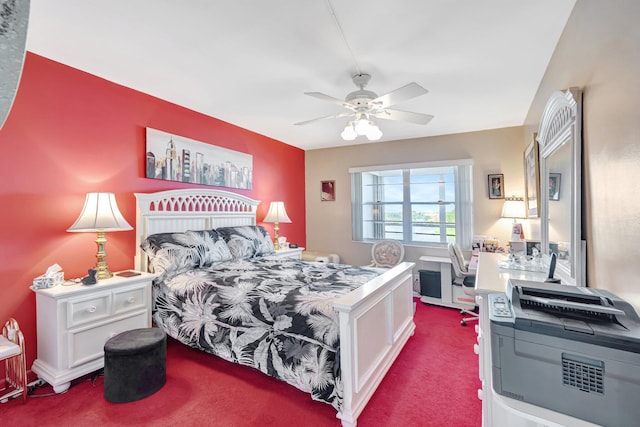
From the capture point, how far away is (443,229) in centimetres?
462

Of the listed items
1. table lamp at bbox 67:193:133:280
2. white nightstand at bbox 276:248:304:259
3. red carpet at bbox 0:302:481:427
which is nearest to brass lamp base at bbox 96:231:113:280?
table lamp at bbox 67:193:133:280

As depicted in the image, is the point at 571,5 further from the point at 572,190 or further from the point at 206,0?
the point at 206,0

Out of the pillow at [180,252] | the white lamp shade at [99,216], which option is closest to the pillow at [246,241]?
the pillow at [180,252]

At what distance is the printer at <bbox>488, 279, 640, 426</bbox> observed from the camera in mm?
814

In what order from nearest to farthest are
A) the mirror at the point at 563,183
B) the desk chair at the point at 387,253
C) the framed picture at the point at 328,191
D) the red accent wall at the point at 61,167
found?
the mirror at the point at 563,183
the red accent wall at the point at 61,167
the desk chair at the point at 387,253
the framed picture at the point at 328,191

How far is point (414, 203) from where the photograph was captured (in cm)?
483

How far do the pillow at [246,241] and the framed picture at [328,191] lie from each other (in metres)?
1.90

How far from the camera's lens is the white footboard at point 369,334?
1.77 m

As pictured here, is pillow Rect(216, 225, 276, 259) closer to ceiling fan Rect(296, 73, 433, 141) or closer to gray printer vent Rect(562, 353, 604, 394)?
ceiling fan Rect(296, 73, 433, 141)

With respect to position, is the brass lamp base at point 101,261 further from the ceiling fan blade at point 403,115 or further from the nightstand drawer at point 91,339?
the ceiling fan blade at point 403,115

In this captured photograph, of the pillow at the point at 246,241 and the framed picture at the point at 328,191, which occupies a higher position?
the framed picture at the point at 328,191

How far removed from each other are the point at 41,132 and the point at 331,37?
2367 millimetres

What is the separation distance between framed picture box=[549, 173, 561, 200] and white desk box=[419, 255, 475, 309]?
7.13ft

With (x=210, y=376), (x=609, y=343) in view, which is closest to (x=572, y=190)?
(x=609, y=343)
